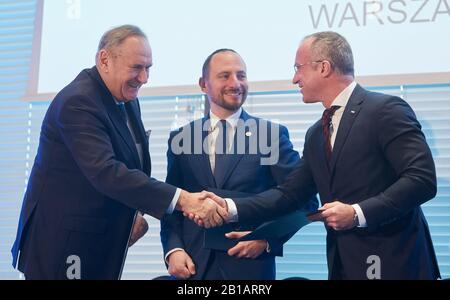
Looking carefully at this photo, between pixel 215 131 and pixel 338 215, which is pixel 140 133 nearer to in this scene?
pixel 215 131

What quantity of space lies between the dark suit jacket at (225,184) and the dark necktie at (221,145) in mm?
26

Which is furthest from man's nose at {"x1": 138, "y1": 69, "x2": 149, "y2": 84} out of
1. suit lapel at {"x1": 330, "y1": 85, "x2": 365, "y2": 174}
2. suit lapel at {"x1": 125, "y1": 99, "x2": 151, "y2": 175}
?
suit lapel at {"x1": 330, "y1": 85, "x2": 365, "y2": 174}

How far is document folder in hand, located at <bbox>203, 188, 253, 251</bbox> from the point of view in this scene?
295 centimetres

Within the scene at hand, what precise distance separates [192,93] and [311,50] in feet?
3.14

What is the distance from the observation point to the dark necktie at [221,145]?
3059 mm

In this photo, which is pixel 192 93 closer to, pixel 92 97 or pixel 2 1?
pixel 92 97

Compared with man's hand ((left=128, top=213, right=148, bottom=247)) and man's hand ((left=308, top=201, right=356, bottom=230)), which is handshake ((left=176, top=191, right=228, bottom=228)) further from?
man's hand ((left=308, top=201, right=356, bottom=230))

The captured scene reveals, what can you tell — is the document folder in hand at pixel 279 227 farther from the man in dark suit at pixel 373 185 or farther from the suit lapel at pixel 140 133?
the suit lapel at pixel 140 133

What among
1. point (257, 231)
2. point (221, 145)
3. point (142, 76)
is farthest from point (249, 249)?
point (142, 76)

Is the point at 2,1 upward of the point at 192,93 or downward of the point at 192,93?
upward

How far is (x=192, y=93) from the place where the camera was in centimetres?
373
